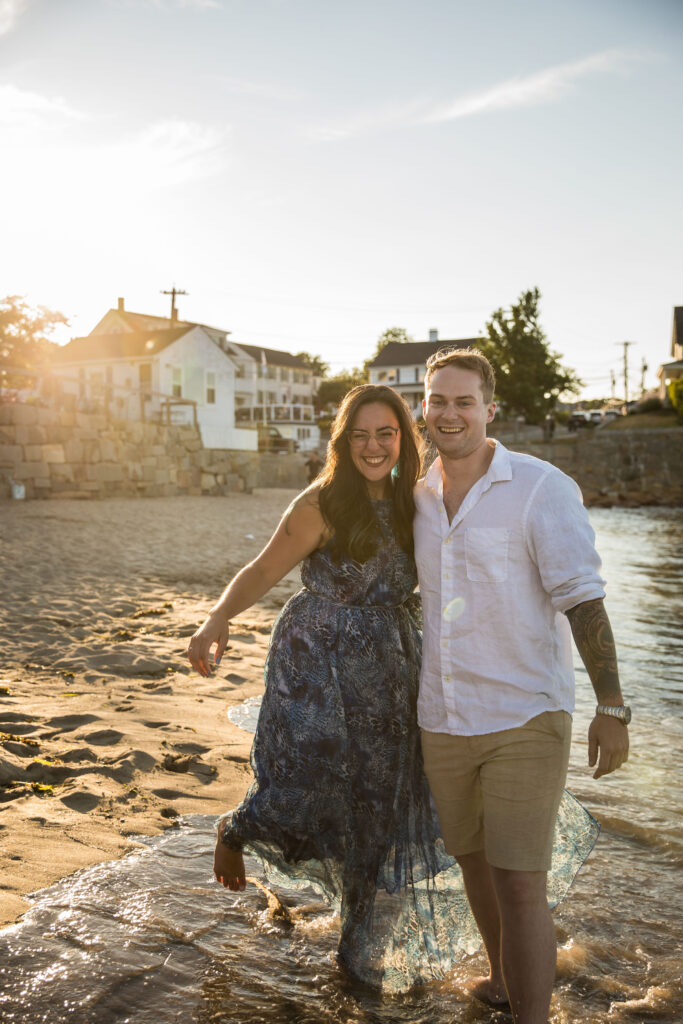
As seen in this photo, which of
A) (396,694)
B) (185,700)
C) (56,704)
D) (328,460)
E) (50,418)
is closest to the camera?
(396,694)

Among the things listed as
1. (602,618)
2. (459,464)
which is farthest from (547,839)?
(459,464)

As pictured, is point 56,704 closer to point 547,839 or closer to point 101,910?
point 101,910

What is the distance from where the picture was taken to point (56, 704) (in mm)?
5836

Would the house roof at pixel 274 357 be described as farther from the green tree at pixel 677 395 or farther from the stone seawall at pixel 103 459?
the stone seawall at pixel 103 459

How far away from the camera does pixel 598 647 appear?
8.21 feet

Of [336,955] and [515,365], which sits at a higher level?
[515,365]

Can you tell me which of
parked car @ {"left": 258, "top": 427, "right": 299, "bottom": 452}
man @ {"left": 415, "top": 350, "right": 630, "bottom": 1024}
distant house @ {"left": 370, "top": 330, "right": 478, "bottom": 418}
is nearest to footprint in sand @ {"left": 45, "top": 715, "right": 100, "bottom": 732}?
man @ {"left": 415, "top": 350, "right": 630, "bottom": 1024}

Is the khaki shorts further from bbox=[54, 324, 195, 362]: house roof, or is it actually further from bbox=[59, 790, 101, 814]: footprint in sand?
bbox=[54, 324, 195, 362]: house roof

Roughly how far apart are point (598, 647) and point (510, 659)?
0.27m

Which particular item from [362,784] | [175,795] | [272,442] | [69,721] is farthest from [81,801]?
[272,442]

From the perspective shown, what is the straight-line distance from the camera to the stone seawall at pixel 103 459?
68.4ft

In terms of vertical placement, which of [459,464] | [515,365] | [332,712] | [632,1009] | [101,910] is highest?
[515,365]

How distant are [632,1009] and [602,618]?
1781 mm

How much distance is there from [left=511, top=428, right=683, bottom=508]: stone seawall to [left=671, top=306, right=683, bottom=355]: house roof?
18.1 metres
